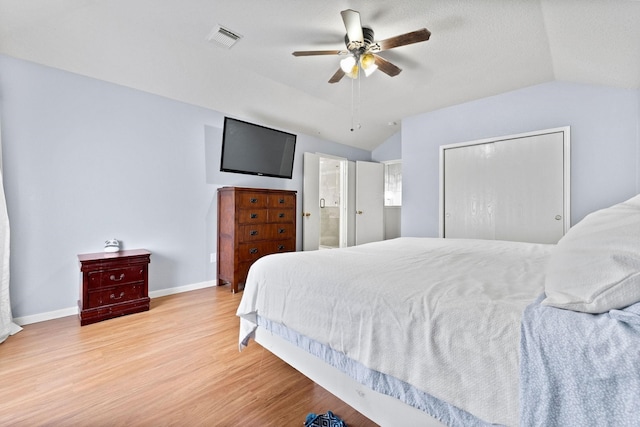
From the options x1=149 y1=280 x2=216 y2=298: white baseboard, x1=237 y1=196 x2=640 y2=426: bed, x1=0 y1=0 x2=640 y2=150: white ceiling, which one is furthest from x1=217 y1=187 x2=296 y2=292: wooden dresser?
x1=237 y1=196 x2=640 y2=426: bed

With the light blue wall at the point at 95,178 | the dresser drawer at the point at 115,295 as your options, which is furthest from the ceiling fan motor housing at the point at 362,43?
the dresser drawer at the point at 115,295

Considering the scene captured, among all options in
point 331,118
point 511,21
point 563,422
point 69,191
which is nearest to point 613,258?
point 563,422

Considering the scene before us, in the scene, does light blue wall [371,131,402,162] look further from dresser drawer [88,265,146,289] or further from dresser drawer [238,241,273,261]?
dresser drawer [88,265,146,289]

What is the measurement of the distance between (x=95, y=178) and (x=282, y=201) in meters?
2.04

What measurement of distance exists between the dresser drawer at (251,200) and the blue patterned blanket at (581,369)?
→ 307 cm

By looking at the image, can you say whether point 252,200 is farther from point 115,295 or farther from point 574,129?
point 574,129

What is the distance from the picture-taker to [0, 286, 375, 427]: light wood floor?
4.45 ft

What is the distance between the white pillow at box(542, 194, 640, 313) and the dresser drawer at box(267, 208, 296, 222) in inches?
124

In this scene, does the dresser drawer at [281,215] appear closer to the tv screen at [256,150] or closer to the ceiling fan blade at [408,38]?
the tv screen at [256,150]

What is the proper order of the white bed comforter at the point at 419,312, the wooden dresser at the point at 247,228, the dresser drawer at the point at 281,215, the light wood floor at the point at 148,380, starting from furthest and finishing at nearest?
the dresser drawer at the point at 281,215 → the wooden dresser at the point at 247,228 → the light wood floor at the point at 148,380 → the white bed comforter at the point at 419,312

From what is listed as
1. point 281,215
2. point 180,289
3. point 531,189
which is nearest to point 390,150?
point 531,189

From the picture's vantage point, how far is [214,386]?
1.58 meters

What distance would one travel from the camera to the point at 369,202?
5473 millimetres

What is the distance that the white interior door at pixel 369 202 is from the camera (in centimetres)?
535
